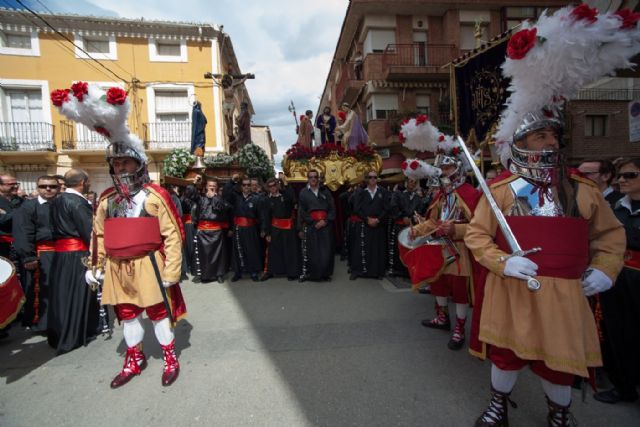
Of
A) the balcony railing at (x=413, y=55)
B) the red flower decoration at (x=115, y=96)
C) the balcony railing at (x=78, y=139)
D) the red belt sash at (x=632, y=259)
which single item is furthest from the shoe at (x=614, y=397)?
the balcony railing at (x=78, y=139)

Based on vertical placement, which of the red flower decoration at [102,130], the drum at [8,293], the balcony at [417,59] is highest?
the balcony at [417,59]

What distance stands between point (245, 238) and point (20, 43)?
55.4ft

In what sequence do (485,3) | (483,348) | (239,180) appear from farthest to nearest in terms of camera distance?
(485,3) < (239,180) < (483,348)

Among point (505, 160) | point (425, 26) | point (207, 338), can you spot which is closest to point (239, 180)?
point (207, 338)

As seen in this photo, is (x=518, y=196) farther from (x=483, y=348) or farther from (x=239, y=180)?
(x=239, y=180)

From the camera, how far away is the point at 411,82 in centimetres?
1589

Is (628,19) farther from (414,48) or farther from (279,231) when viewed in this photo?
(414,48)

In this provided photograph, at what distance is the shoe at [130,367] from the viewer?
8.94 feet

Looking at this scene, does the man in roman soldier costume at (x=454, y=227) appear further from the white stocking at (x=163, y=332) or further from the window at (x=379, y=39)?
the window at (x=379, y=39)

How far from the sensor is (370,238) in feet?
19.0

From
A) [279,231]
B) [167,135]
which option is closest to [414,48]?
[167,135]

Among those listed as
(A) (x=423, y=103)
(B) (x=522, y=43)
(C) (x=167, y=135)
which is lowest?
(B) (x=522, y=43)

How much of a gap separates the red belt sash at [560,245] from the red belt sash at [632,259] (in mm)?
960

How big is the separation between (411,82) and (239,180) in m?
12.8
